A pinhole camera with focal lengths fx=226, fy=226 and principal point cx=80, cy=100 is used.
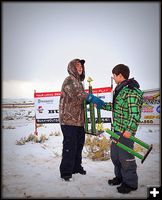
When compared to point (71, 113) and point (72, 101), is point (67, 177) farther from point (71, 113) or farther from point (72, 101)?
point (72, 101)

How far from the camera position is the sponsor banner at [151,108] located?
7051 millimetres

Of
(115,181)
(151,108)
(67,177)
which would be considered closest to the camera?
(115,181)

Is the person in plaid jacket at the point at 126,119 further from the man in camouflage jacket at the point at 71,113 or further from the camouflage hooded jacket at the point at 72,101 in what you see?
the camouflage hooded jacket at the point at 72,101

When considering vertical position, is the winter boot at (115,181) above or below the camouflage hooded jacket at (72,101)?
below

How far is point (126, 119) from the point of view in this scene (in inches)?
119

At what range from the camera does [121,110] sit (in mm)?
3055

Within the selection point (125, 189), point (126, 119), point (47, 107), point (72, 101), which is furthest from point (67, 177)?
point (47, 107)

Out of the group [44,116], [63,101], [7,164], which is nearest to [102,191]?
[63,101]

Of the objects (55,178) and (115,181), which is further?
(55,178)

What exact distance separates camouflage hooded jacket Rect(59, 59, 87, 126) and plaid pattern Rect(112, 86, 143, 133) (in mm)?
607

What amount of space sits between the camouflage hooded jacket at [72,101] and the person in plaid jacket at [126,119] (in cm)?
60

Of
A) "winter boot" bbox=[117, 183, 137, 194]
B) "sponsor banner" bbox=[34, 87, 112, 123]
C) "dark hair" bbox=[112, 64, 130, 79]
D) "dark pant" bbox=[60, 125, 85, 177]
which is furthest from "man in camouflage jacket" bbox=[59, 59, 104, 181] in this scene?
"sponsor banner" bbox=[34, 87, 112, 123]

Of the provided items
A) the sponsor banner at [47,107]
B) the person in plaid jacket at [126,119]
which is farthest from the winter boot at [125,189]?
the sponsor banner at [47,107]

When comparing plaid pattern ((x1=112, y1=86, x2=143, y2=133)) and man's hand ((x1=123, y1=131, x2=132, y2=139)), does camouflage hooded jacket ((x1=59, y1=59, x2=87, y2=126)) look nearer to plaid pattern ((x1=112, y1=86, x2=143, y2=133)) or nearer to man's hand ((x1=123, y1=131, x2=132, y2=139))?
plaid pattern ((x1=112, y1=86, x2=143, y2=133))
